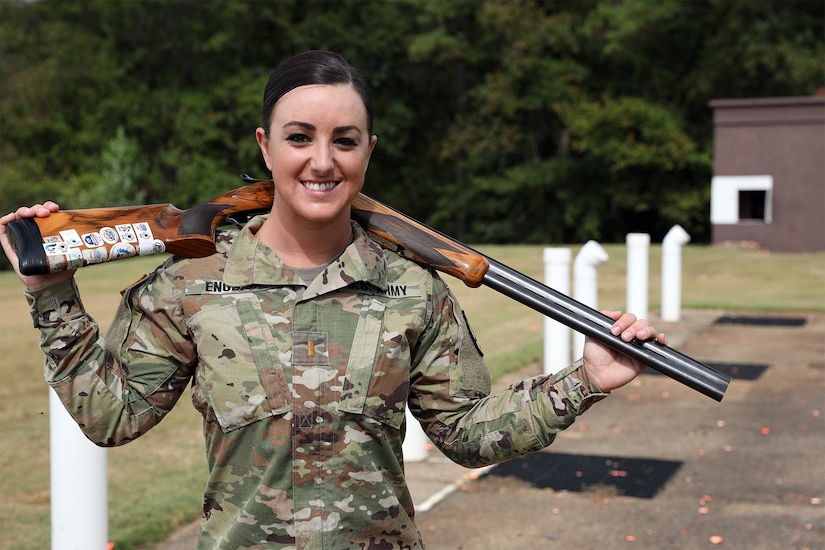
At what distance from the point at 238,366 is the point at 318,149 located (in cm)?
53

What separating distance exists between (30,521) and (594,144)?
31.0 m

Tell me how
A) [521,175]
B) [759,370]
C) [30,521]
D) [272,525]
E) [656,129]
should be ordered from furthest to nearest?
[521,175], [656,129], [759,370], [30,521], [272,525]

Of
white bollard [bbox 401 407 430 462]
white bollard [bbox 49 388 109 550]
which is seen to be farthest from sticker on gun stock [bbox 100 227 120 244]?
white bollard [bbox 401 407 430 462]

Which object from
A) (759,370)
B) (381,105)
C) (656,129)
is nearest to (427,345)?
(759,370)

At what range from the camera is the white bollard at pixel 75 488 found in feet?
13.4

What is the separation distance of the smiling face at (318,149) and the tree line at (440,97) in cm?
3244

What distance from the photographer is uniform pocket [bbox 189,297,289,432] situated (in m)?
2.31

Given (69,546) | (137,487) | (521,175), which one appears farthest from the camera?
(521,175)

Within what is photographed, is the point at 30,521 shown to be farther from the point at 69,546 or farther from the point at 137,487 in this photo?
the point at 69,546

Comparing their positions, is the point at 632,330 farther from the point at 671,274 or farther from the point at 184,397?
the point at 671,274

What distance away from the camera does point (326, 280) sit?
7.84ft

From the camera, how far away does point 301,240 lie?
245 cm

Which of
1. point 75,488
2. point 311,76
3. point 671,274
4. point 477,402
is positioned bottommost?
point 75,488

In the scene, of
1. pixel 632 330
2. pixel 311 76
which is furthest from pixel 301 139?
pixel 632 330
